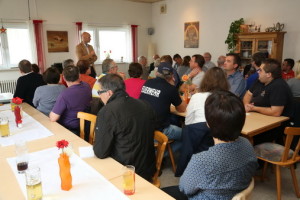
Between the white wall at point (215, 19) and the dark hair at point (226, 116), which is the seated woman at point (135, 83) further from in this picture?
the white wall at point (215, 19)

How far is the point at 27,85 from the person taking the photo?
3.69 meters

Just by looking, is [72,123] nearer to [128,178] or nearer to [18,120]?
[18,120]

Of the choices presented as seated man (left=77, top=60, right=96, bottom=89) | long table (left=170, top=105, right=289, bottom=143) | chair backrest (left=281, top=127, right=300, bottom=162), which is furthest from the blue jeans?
seated man (left=77, top=60, right=96, bottom=89)

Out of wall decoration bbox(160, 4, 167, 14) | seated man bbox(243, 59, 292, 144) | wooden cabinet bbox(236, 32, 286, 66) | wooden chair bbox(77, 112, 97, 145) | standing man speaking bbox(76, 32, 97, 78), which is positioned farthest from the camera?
wall decoration bbox(160, 4, 167, 14)

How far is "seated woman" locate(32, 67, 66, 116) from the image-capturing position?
122 inches

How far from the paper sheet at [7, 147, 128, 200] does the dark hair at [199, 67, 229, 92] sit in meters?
1.49

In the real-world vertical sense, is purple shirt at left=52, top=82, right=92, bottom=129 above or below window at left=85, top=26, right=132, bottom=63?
below

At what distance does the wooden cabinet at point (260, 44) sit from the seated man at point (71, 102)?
4.60m

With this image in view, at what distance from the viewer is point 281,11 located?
593 centimetres

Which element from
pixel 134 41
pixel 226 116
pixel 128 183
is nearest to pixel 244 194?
pixel 226 116

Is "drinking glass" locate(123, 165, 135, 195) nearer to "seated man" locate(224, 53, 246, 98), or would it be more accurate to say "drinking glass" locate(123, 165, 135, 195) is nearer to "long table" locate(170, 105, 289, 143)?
"long table" locate(170, 105, 289, 143)

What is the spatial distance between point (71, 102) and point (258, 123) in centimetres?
200

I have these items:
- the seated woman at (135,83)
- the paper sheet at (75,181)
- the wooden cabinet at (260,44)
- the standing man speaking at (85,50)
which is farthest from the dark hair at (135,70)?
the wooden cabinet at (260,44)

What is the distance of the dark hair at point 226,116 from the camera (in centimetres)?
130
